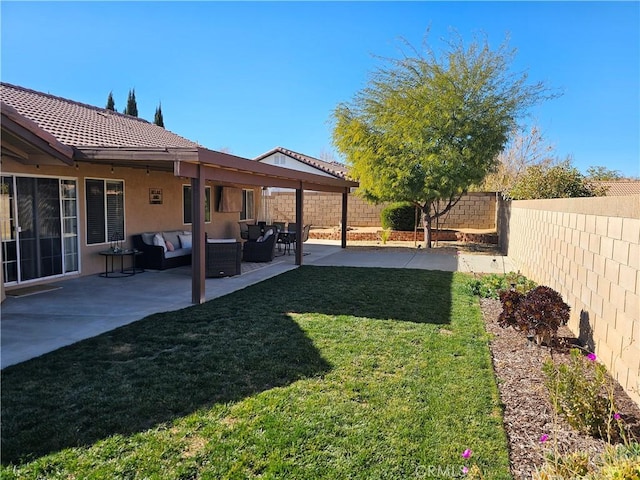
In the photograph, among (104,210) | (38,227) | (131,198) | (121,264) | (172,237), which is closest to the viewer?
(38,227)

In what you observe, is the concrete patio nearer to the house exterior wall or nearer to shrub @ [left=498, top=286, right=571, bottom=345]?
the house exterior wall

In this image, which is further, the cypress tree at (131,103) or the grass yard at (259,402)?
the cypress tree at (131,103)

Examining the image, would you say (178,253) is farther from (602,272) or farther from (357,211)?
(357,211)

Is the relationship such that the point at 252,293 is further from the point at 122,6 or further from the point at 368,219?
the point at 368,219

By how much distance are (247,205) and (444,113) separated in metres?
8.13

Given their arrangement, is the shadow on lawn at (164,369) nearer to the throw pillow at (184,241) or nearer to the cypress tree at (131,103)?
the throw pillow at (184,241)

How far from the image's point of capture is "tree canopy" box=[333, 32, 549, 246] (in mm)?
A: 14969

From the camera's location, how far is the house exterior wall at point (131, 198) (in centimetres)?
916

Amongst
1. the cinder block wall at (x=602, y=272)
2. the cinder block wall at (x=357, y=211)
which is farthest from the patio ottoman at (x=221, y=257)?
the cinder block wall at (x=357, y=211)

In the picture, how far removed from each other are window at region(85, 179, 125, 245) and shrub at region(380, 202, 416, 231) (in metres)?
13.0

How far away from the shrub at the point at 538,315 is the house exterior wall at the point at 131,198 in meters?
8.60

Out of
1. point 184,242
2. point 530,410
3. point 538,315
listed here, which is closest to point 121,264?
point 184,242

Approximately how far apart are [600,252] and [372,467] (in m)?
3.67

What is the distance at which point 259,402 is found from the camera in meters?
3.93
